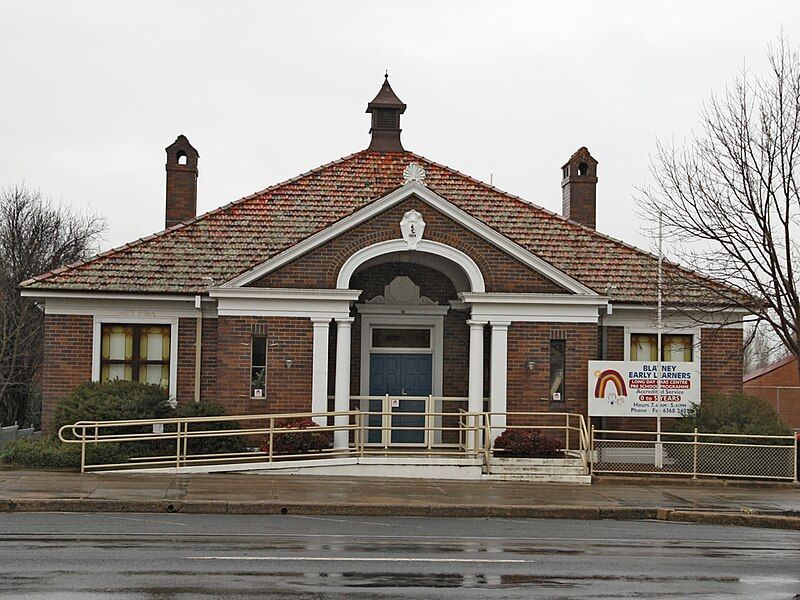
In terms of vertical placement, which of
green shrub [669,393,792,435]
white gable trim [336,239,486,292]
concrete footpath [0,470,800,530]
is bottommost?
concrete footpath [0,470,800,530]

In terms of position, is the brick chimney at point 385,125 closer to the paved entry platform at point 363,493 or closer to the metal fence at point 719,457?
the metal fence at point 719,457

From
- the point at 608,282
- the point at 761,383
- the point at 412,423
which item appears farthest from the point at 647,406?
the point at 761,383

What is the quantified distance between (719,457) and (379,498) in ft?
24.7

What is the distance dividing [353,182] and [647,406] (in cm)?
877

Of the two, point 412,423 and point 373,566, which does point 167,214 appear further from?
point 373,566

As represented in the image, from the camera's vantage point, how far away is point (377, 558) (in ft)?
41.0

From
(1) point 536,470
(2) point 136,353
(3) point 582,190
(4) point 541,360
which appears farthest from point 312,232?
(3) point 582,190

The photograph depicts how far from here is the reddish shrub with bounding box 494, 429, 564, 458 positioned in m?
22.3

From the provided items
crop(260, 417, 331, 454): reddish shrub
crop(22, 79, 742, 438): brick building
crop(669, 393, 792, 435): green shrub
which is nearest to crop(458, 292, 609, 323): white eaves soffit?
crop(22, 79, 742, 438): brick building

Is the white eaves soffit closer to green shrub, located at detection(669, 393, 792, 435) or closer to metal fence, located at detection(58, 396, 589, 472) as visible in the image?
metal fence, located at detection(58, 396, 589, 472)

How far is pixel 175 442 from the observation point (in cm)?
2202

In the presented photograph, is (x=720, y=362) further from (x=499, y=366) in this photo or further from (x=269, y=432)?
(x=269, y=432)

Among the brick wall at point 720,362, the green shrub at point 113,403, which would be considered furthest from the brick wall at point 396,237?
the brick wall at point 720,362

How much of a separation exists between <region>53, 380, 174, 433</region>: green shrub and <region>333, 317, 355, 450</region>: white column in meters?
3.31
